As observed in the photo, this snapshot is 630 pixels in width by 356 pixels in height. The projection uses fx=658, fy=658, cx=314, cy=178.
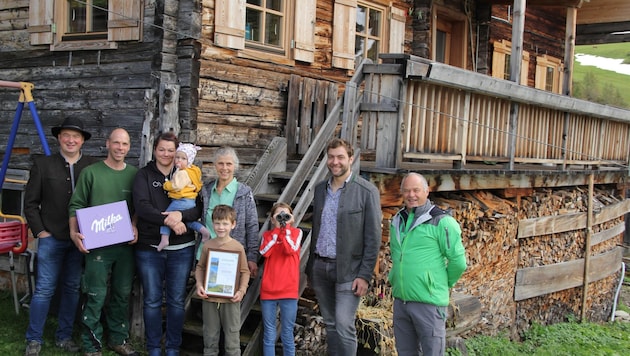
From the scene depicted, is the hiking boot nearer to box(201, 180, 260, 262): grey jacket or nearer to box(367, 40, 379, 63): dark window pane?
box(201, 180, 260, 262): grey jacket

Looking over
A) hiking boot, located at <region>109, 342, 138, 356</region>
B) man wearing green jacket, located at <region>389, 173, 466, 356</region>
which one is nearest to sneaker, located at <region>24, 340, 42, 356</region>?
hiking boot, located at <region>109, 342, 138, 356</region>

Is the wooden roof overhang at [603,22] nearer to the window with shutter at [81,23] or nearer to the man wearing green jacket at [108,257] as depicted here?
the window with shutter at [81,23]

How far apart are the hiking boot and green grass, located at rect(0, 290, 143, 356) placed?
0.04 metres

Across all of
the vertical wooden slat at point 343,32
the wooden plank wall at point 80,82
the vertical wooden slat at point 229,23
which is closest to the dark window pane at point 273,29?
the vertical wooden slat at point 229,23

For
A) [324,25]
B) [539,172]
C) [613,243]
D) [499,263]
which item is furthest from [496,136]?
[613,243]

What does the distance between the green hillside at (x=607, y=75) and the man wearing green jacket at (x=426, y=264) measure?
3995 cm

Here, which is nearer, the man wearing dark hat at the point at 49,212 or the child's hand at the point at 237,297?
the child's hand at the point at 237,297

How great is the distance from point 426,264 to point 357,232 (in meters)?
0.63

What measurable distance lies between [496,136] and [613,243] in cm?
591

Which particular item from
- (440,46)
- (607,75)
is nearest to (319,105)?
(440,46)

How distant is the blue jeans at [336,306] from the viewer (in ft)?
Result: 16.9

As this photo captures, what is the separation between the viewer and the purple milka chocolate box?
5332mm

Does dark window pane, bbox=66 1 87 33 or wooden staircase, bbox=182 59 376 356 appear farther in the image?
dark window pane, bbox=66 1 87 33

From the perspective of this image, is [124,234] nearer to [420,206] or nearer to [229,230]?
[229,230]
